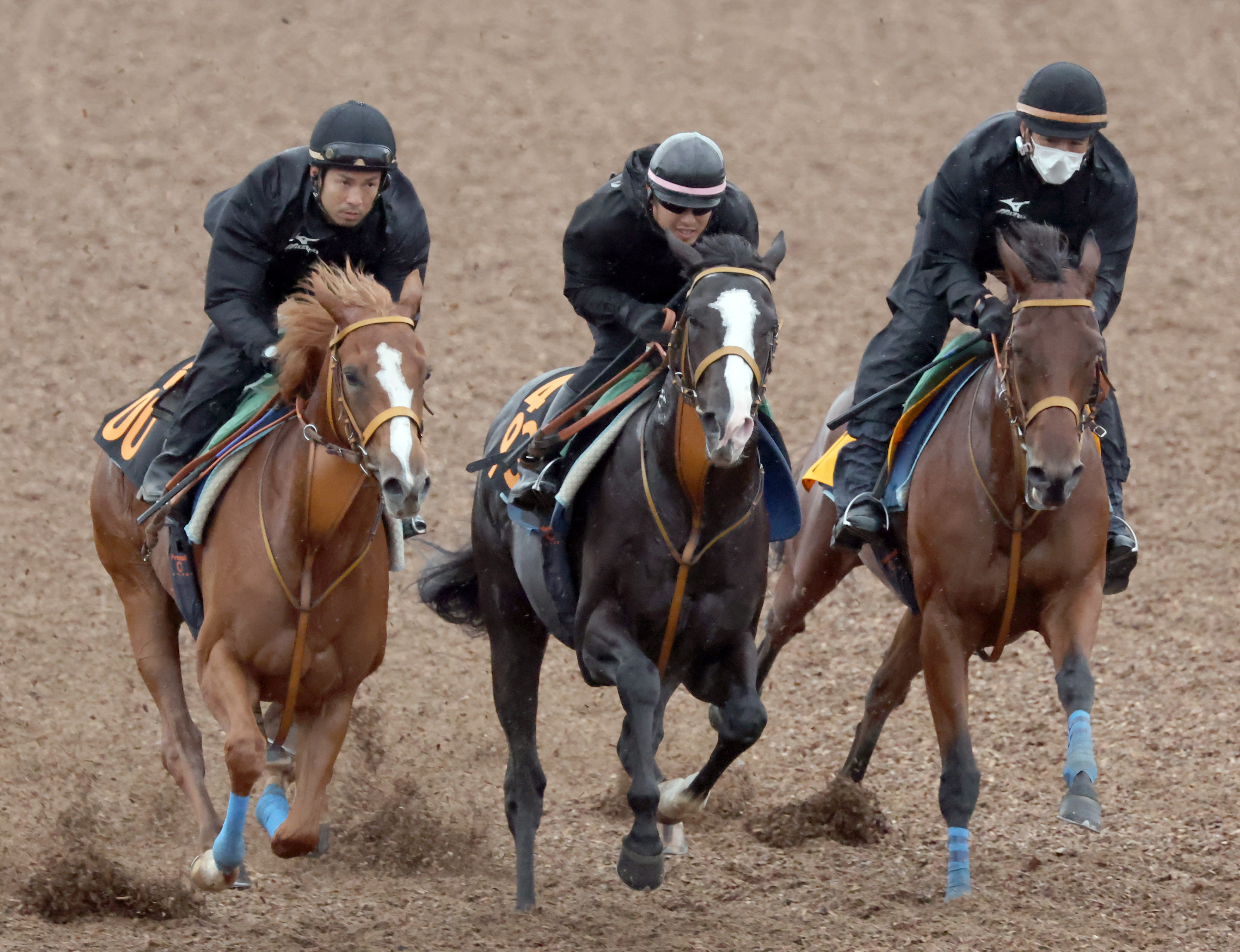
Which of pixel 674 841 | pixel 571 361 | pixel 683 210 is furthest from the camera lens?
pixel 571 361

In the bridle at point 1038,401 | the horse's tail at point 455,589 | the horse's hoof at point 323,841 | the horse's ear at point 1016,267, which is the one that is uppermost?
the horse's ear at point 1016,267

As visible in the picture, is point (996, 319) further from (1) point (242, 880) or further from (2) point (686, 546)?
(1) point (242, 880)

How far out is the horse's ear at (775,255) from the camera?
5.34 m

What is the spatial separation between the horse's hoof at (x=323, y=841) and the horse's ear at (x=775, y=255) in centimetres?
266

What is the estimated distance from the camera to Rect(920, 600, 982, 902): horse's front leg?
5957 mm

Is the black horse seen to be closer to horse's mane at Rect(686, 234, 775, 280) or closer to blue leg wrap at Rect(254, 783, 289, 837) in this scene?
horse's mane at Rect(686, 234, 775, 280)

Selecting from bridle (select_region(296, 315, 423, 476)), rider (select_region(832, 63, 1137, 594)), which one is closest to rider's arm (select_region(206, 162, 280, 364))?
bridle (select_region(296, 315, 423, 476))

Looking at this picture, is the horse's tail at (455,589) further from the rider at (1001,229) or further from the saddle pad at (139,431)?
the rider at (1001,229)

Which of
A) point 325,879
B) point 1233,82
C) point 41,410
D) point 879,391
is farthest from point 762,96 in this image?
point 325,879

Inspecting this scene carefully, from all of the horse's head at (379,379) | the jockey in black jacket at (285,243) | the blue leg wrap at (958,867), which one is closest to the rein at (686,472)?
the horse's head at (379,379)

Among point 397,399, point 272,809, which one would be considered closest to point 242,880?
point 272,809

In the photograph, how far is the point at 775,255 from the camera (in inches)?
213

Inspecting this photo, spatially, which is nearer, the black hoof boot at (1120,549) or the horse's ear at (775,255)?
the horse's ear at (775,255)

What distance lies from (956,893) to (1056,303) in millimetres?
2207
